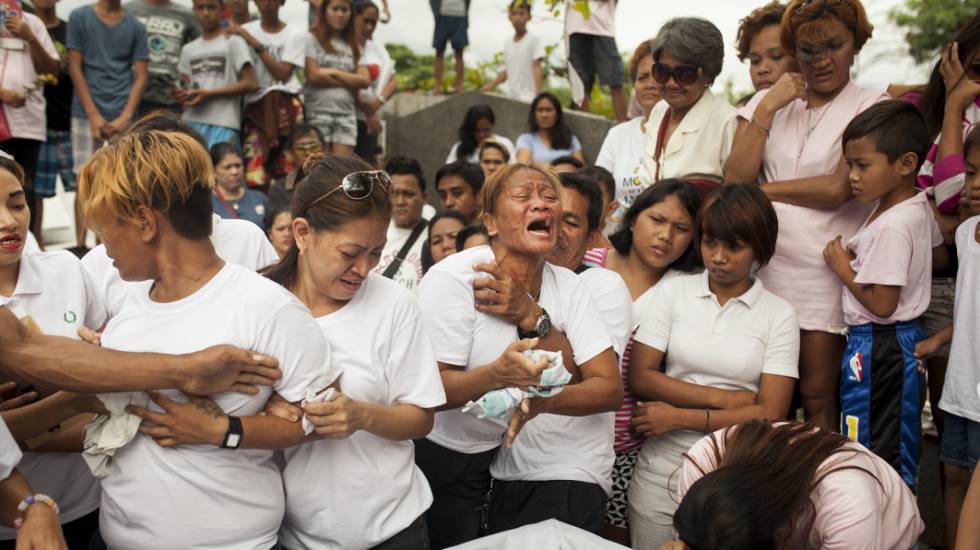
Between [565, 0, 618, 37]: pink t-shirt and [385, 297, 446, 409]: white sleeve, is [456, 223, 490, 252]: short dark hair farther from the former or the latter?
[565, 0, 618, 37]: pink t-shirt

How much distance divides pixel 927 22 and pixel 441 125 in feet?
45.3

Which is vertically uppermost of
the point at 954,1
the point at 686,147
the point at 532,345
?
the point at 954,1

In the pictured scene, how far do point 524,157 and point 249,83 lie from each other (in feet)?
7.48

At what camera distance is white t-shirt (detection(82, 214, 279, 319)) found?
2.82 metres

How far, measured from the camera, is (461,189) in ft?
18.1

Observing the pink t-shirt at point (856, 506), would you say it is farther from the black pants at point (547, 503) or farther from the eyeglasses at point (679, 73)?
the eyeglasses at point (679, 73)

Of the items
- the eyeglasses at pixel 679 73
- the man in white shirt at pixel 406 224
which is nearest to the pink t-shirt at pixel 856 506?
the eyeglasses at pixel 679 73

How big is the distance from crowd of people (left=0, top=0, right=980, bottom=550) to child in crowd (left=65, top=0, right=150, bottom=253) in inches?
28.7

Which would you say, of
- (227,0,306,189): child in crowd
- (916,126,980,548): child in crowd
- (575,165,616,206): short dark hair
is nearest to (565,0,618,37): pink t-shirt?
(227,0,306,189): child in crowd

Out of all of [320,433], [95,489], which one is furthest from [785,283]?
[95,489]

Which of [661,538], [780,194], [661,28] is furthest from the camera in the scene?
[661,28]

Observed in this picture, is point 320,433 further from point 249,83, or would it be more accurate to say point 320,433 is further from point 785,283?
point 249,83

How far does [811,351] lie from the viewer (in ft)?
11.8

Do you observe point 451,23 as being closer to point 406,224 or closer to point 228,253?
point 406,224
